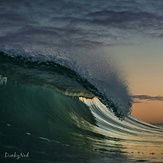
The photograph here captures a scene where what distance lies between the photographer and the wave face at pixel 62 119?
7.17 meters

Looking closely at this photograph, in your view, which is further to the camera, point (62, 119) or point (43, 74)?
point (43, 74)

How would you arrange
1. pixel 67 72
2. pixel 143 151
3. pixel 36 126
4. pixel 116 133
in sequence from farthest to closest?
pixel 67 72, pixel 116 133, pixel 36 126, pixel 143 151

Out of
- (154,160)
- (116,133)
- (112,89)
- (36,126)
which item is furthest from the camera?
(112,89)

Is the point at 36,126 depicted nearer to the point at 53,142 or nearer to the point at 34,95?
the point at 53,142

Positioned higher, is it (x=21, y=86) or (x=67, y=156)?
(x=21, y=86)

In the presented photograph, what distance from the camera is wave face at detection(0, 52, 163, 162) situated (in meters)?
7.17

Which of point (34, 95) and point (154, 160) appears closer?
point (154, 160)

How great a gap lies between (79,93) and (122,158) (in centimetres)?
778

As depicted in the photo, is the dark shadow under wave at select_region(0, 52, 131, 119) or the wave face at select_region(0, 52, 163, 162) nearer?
the wave face at select_region(0, 52, 163, 162)

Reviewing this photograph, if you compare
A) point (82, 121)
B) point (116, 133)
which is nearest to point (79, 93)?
point (82, 121)

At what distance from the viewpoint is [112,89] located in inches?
542

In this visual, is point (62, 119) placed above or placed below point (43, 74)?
below

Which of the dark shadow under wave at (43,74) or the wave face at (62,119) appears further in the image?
the dark shadow under wave at (43,74)

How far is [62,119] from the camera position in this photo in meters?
11.5
